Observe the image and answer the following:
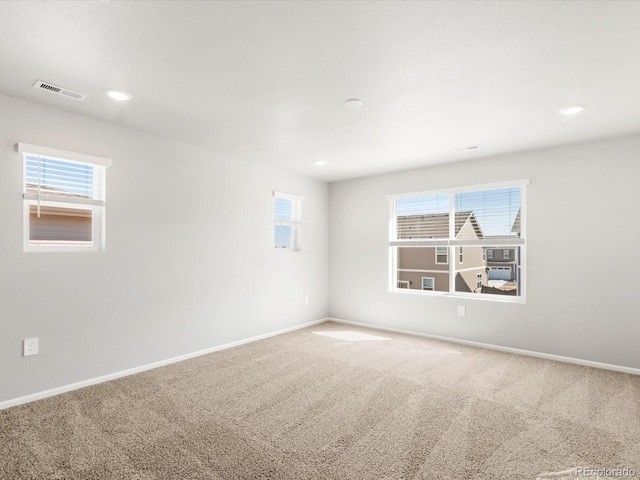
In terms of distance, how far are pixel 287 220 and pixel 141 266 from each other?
2311mm

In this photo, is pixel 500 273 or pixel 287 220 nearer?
pixel 500 273

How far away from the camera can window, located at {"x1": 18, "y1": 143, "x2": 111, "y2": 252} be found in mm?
2922

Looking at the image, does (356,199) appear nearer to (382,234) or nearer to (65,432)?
(382,234)

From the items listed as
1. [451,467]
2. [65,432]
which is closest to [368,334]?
[451,467]

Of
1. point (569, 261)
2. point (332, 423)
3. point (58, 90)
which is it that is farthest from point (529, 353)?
point (58, 90)

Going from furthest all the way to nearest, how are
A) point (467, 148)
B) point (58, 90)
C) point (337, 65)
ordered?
point (467, 148) → point (58, 90) → point (337, 65)

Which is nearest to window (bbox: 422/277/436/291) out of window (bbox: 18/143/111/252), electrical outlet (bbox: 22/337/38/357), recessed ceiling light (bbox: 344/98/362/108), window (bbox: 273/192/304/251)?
window (bbox: 273/192/304/251)

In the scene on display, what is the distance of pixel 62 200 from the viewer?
3.06m

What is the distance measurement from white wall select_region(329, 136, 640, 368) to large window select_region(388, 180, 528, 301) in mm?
153

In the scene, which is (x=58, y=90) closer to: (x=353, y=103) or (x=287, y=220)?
(x=353, y=103)

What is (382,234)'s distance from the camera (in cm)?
544

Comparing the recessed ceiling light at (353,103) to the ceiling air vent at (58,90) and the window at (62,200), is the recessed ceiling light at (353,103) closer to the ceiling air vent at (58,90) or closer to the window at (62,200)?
the ceiling air vent at (58,90)

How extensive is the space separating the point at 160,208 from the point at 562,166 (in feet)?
14.8

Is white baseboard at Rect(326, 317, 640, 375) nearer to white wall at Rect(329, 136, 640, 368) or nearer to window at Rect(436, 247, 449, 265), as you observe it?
white wall at Rect(329, 136, 640, 368)
